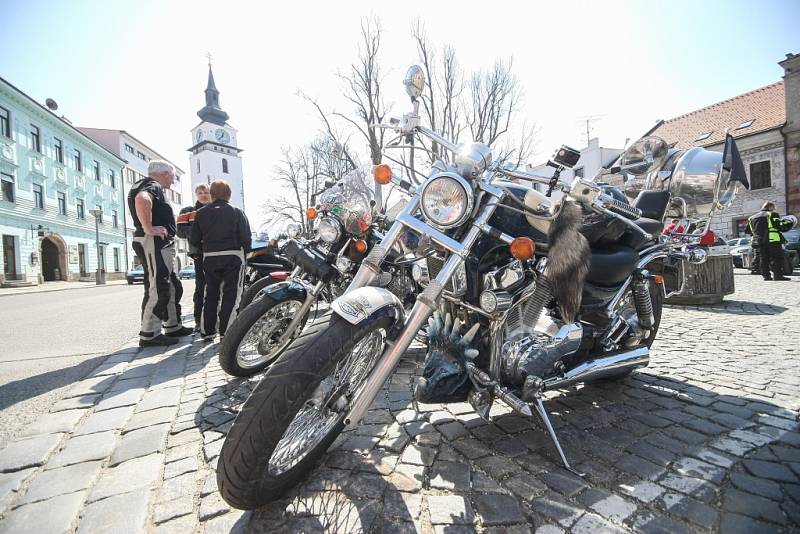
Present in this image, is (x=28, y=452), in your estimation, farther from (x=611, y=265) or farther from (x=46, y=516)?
(x=611, y=265)

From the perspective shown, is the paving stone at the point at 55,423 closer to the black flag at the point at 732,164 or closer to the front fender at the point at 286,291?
the front fender at the point at 286,291

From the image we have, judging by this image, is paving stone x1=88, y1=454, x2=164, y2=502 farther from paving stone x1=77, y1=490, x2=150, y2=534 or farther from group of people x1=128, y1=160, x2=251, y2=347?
group of people x1=128, y1=160, x2=251, y2=347

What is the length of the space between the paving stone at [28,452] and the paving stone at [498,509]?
199 centimetres

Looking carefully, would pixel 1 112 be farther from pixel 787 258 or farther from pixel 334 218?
pixel 787 258

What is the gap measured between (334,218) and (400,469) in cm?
206

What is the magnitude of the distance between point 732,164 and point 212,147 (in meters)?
64.0

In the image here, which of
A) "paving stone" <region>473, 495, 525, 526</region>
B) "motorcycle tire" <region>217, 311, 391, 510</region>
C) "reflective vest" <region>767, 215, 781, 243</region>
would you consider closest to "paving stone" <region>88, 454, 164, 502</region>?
"motorcycle tire" <region>217, 311, 391, 510</region>

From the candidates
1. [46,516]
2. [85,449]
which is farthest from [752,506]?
[85,449]

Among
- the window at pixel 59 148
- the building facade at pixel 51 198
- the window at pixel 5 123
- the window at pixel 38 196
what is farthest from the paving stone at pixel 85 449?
the window at pixel 59 148

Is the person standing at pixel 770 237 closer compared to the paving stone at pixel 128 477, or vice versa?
the paving stone at pixel 128 477

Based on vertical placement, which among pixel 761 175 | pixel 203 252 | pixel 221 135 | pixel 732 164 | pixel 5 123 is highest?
pixel 221 135

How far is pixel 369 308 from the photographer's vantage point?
59.9 inches

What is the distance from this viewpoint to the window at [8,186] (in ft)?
73.6

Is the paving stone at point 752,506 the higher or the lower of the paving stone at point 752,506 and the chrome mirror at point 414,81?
the lower
